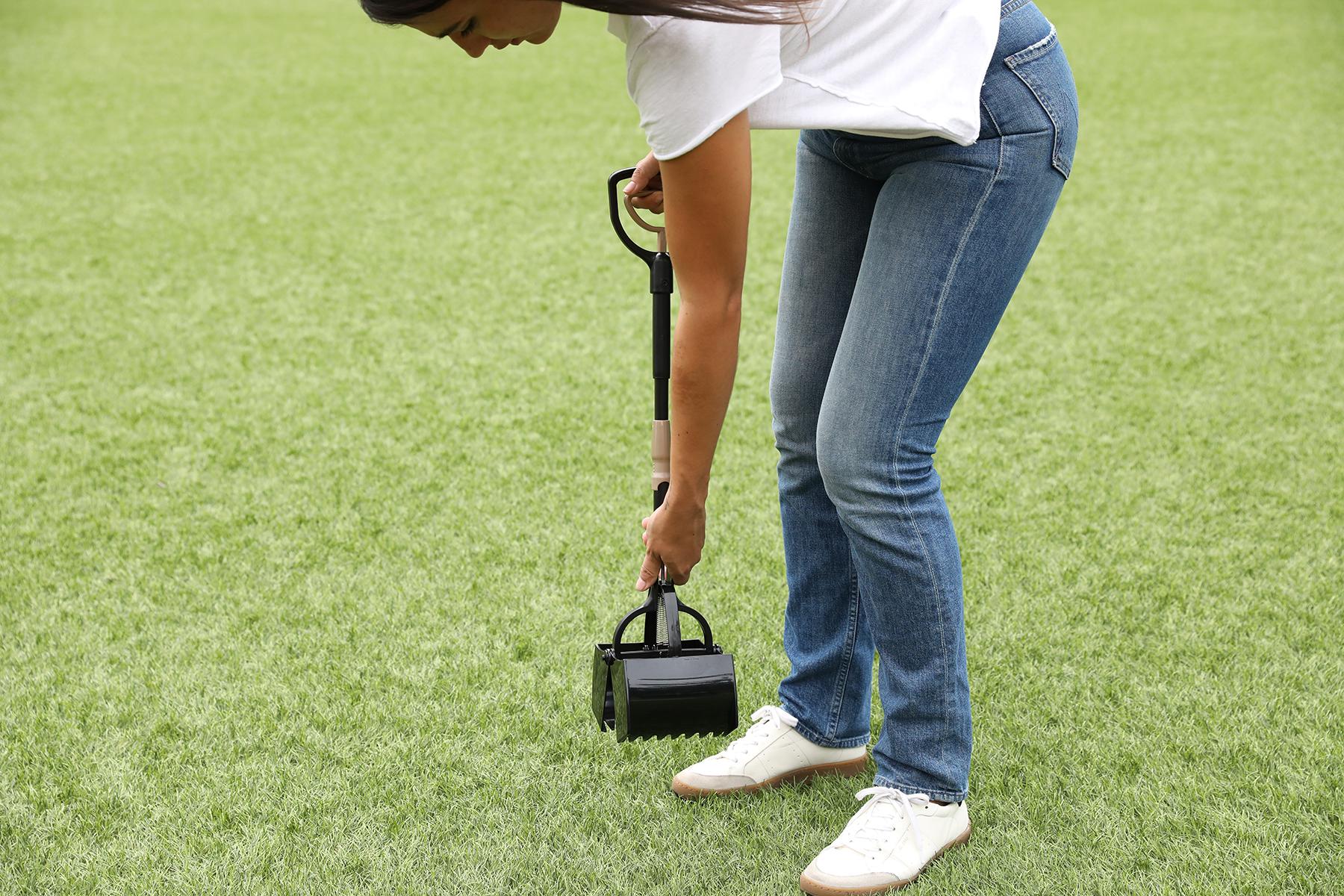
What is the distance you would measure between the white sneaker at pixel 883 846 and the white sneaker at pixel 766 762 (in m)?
0.19

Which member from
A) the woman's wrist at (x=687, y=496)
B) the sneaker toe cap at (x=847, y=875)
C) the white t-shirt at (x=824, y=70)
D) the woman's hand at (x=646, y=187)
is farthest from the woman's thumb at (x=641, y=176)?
the sneaker toe cap at (x=847, y=875)

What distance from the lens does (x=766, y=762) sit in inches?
73.2

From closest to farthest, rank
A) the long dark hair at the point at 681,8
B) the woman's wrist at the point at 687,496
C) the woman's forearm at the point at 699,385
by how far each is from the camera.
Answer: the long dark hair at the point at 681,8 → the woman's forearm at the point at 699,385 → the woman's wrist at the point at 687,496

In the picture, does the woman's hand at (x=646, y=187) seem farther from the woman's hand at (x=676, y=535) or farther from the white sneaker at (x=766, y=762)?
the white sneaker at (x=766, y=762)

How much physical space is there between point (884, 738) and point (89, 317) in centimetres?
330

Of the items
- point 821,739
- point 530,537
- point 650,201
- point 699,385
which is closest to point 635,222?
point 650,201

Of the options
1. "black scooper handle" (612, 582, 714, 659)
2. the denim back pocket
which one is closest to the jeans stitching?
the denim back pocket

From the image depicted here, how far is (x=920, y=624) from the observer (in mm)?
1566

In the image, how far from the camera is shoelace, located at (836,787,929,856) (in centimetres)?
165

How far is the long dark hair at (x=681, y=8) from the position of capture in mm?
1119

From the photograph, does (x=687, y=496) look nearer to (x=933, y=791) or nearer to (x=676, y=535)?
(x=676, y=535)

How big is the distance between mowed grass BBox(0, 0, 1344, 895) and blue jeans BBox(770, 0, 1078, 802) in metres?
0.28

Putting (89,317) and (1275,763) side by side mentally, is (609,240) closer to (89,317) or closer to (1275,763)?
(89,317)

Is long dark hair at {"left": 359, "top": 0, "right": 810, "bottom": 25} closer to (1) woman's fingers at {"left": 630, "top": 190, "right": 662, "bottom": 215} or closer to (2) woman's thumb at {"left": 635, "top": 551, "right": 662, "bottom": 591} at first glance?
(1) woman's fingers at {"left": 630, "top": 190, "right": 662, "bottom": 215}
